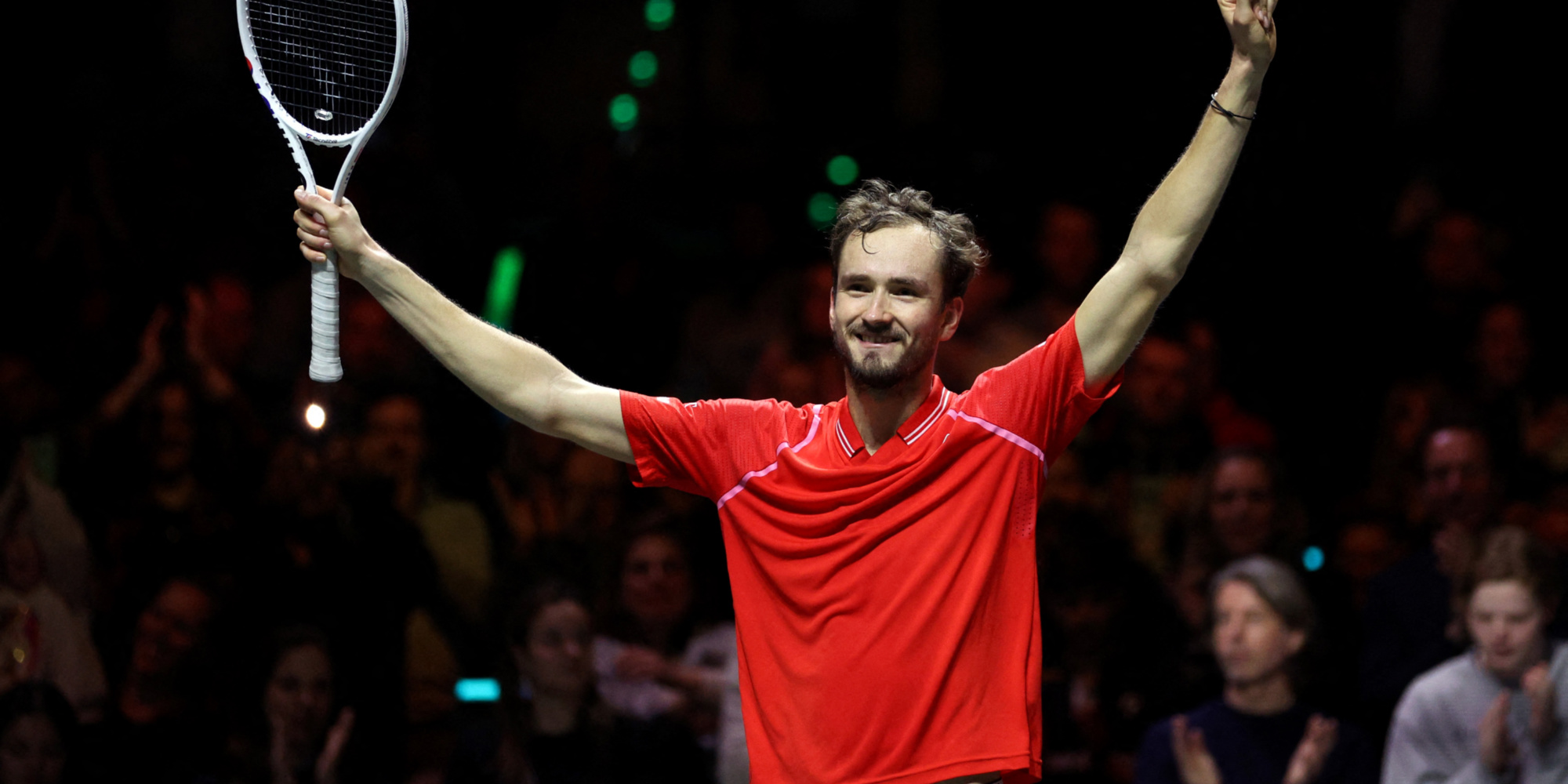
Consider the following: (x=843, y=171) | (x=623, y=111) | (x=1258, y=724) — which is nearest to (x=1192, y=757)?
(x=1258, y=724)

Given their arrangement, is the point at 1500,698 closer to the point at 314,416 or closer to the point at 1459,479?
the point at 1459,479

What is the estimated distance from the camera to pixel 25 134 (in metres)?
6.97

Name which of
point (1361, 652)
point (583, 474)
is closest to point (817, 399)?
point (583, 474)

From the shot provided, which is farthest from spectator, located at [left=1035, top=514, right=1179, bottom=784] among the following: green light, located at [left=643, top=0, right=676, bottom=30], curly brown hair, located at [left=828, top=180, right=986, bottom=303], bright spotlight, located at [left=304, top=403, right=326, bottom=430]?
green light, located at [left=643, top=0, right=676, bottom=30]

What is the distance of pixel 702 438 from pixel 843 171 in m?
5.51

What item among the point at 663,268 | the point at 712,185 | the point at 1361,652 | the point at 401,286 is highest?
the point at 712,185

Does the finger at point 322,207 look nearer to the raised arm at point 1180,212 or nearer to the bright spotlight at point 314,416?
the raised arm at point 1180,212

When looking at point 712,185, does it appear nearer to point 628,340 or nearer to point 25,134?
point 628,340

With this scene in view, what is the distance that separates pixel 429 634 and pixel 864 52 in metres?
4.98

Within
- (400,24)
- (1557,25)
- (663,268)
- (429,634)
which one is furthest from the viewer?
(1557,25)

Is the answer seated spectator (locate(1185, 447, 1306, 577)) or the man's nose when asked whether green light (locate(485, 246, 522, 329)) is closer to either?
seated spectator (locate(1185, 447, 1306, 577))

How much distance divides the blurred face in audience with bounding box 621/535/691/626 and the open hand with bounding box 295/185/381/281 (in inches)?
108

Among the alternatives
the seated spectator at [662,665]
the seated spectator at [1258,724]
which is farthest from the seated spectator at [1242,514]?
the seated spectator at [662,665]

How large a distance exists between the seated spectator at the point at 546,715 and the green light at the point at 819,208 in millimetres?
3331
